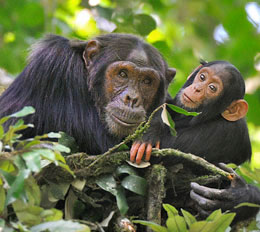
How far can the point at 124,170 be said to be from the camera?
5.01 m

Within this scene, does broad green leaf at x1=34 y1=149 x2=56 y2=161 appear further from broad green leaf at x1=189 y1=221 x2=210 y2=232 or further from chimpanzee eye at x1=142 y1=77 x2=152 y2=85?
chimpanzee eye at x1=142 y1=77 x2=152 y2=85

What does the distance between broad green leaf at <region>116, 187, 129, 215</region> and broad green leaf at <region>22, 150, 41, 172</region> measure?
120 cm

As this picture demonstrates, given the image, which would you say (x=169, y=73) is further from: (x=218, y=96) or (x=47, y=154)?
(x=47, y=154)

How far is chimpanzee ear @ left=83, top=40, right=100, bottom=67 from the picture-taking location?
6.27m

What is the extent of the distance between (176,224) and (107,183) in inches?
38.1

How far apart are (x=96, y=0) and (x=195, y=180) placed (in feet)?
15.4

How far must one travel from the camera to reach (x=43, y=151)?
12.0ft

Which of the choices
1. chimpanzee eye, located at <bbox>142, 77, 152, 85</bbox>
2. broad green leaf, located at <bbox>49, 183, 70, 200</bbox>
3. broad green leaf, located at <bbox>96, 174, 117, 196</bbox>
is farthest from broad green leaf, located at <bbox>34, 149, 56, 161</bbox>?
chimpanzee eye, located at <bbox>142, 77, 152, 85</bbox>

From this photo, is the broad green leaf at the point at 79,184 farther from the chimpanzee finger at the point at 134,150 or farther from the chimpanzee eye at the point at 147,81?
the chimpanzee eye at the point at 147,81

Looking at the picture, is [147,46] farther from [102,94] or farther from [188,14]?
[188,14]

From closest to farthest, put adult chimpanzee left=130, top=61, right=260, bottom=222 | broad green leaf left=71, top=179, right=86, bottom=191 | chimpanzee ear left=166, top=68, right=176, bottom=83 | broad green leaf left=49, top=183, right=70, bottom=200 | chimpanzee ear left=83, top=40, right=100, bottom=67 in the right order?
broad green leaf left=49, top=183, right=70, bottom=200, broad green leaf left=71, top=179, right=86, bottom=191, adult chimpanzee left=130, top=61, right=260, bottom=222, chimpanzee ear left=83, top=40, right=100, bottom=67, chimpanzee ear left=166, top=68, right=176, bottom=83

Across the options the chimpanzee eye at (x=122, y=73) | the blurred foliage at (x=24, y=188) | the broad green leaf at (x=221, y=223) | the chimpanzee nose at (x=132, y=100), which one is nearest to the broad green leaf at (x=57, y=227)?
the blurred foliage at (x=24, y=188)

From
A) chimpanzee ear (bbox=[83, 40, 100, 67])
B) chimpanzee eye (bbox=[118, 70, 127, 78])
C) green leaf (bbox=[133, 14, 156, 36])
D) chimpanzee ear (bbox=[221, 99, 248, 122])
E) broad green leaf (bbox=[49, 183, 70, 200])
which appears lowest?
broad green leaf (bbox=[49, 183, 70, 200])

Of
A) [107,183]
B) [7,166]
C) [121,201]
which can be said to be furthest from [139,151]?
[7,166]
